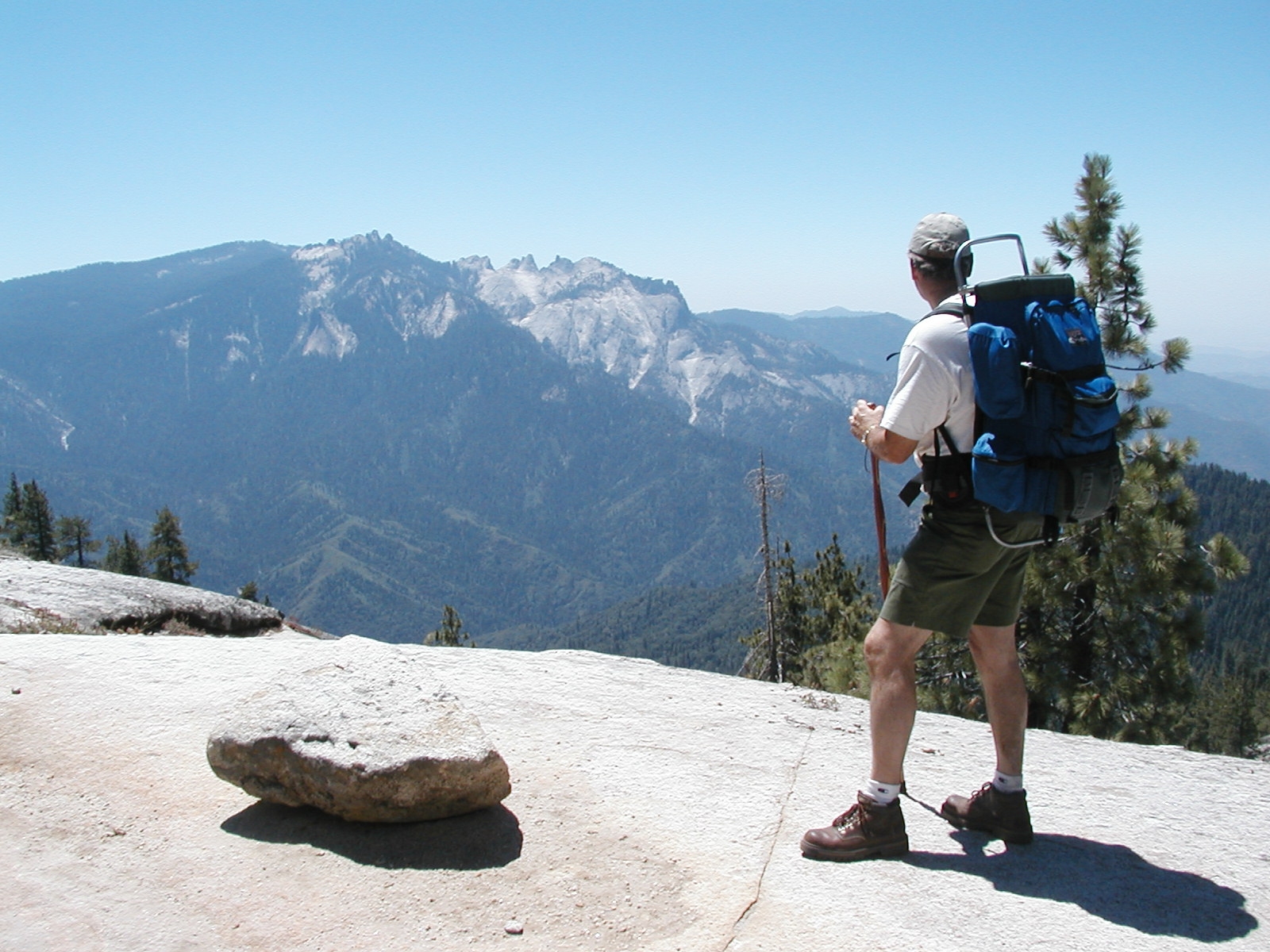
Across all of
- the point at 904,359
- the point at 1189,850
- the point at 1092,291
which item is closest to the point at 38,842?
the point at 904,359

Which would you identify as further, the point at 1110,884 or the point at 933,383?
the point at 1110,884

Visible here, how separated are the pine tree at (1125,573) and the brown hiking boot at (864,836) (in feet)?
26.8

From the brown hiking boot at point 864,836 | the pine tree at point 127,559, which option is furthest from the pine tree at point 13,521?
the brown hiking boot at point 864,836

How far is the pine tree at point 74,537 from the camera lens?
51.8 m

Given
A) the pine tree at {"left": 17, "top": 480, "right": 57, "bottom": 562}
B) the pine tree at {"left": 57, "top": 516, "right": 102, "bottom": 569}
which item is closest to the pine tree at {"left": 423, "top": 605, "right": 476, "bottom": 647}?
the pine tree at {"left": 57, "top": 516, "right": 102, "bottom": 569}

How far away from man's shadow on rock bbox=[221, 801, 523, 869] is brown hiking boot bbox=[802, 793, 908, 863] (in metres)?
1.58

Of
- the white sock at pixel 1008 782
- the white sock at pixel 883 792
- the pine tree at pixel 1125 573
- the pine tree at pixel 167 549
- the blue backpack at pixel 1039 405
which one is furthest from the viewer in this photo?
the pine tree at pixel 167 549

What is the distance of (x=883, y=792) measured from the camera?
4.61 metres

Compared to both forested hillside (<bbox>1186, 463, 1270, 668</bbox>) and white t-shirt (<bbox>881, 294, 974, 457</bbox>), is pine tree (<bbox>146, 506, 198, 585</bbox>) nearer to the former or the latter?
white t-shirt (<bbox>881, 294, 974, 457</bbox>)

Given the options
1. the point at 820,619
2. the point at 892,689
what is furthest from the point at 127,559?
the point at 892,689

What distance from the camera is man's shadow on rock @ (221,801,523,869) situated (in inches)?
188

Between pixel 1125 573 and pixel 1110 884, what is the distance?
27.4 feet

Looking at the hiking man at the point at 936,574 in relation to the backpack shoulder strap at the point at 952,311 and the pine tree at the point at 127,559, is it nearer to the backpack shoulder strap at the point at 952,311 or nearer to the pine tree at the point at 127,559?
the backpack shoulder strap at the point at 952,311

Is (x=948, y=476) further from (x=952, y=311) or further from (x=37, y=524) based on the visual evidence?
(x=37, y=524)
